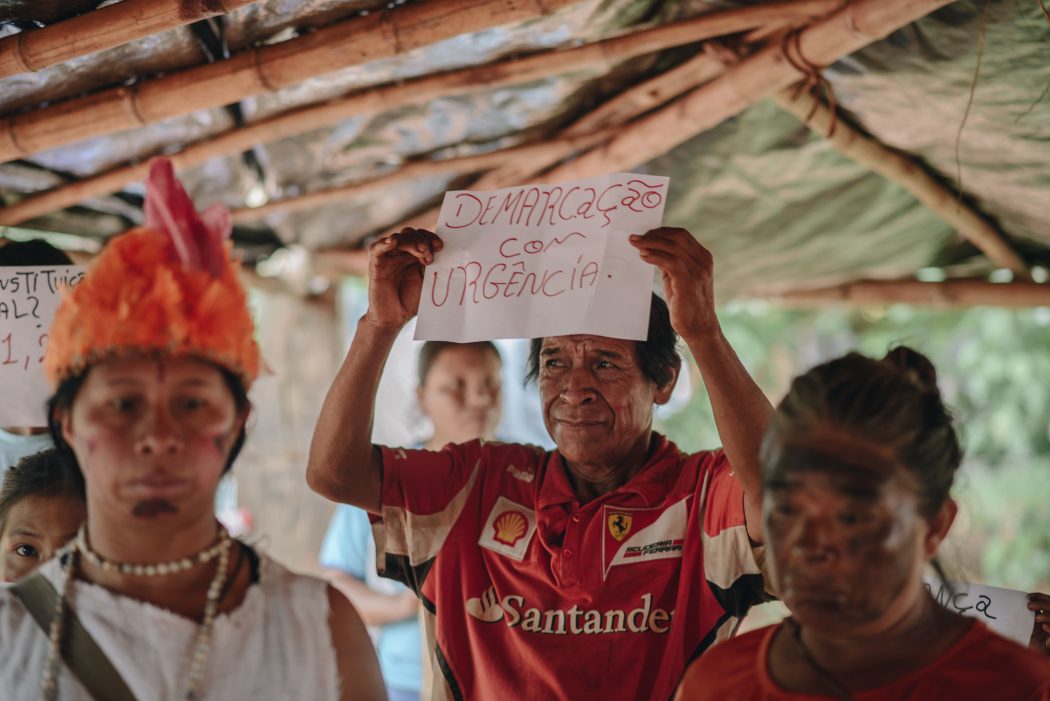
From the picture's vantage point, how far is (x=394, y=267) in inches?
93.1

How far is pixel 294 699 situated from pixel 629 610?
759 mm

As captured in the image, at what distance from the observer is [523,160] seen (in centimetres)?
367

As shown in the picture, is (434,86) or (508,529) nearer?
(508,529)

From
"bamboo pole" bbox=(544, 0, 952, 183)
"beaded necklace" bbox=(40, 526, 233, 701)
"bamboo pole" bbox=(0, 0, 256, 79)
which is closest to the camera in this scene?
"beaded necklace" bbox=(40, 526, 233, 701)

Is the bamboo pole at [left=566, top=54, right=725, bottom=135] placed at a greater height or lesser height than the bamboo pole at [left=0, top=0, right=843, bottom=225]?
greater

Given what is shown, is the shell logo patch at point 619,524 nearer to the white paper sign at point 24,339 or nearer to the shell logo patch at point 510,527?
the shell logo patch at point 510,527

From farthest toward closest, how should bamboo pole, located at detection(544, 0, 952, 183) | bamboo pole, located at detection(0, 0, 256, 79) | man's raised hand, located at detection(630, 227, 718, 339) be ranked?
bamboo pole, located at detection(544, 0, 952, 183)
bamboo pole, located at detection(0, 0, 256, 79)
man's raised hand, located at detection(630, 227, 718, 339)

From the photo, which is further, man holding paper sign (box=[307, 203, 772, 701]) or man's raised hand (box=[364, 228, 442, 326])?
man's raised hand (box=[364, 228, 442, 326])

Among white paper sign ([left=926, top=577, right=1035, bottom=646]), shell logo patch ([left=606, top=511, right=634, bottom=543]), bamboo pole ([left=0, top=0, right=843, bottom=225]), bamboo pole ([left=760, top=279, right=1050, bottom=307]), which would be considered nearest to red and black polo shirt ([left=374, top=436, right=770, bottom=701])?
shell logo patch ([left=606, top=511, right=634, bottom=543])

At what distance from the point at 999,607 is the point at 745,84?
1.49 meters

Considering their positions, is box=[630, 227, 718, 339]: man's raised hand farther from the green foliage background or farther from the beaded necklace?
the green foliage background

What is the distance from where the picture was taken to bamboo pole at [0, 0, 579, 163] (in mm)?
2469

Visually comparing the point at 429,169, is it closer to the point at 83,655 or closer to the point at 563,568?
the point at 563,568

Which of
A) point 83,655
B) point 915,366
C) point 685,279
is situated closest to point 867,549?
point 915,366
